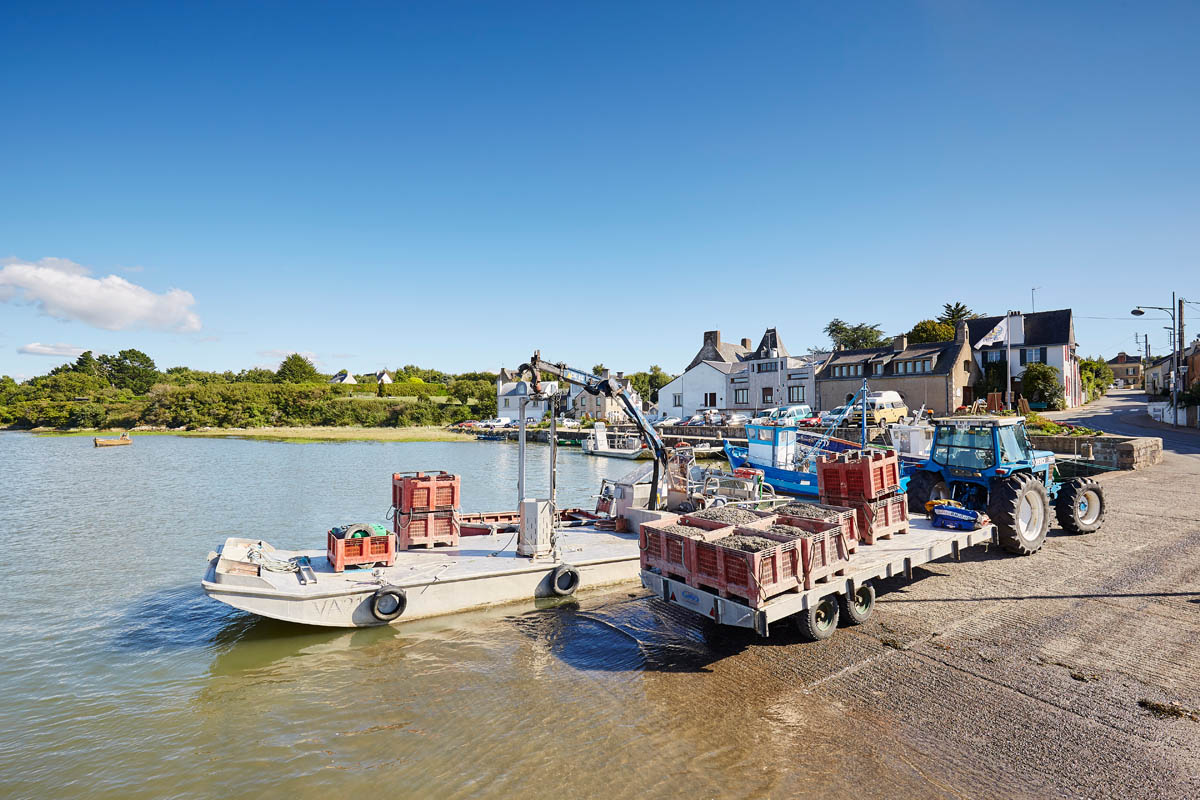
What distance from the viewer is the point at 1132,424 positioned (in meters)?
38.8

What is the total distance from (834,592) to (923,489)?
7.34m

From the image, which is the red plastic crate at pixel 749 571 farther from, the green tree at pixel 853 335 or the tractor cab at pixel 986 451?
the green tree at pixel 853 335

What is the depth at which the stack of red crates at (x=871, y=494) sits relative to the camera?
10664 mm

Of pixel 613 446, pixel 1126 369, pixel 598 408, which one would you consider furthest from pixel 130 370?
pixel 1126 369

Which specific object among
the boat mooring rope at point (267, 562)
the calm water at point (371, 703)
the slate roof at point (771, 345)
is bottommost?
the calm water at point (371, 703)

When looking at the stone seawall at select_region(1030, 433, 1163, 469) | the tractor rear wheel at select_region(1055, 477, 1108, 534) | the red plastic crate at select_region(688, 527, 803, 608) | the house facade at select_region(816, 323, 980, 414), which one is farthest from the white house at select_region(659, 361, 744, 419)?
the red plastic crate at select_region(688, 527, 803, 608)

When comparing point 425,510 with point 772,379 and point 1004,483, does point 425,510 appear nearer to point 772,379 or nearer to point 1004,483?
point 1004,483

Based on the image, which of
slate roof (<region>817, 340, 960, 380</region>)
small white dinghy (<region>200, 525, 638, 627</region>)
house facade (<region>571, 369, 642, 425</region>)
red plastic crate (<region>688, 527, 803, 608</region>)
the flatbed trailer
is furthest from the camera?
house facade (<region>571, 369, 642, 425</region>)

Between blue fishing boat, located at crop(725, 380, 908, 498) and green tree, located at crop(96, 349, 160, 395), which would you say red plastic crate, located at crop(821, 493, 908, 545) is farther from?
green tree, located at crop(96, 349, 160, 395)

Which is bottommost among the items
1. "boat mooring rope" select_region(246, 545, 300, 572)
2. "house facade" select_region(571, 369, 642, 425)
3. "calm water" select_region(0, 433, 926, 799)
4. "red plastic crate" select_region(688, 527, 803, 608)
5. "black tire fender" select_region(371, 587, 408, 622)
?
"calm water" select_region(0, 433, 926, 799)

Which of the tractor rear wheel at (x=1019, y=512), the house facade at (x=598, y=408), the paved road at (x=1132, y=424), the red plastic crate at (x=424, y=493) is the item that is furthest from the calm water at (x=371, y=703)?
the house facade at (x=598, y=408)

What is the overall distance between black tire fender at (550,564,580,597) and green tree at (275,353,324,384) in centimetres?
13297

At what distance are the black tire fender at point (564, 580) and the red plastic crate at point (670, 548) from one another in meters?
2.67

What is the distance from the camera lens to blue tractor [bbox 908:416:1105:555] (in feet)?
39.9
